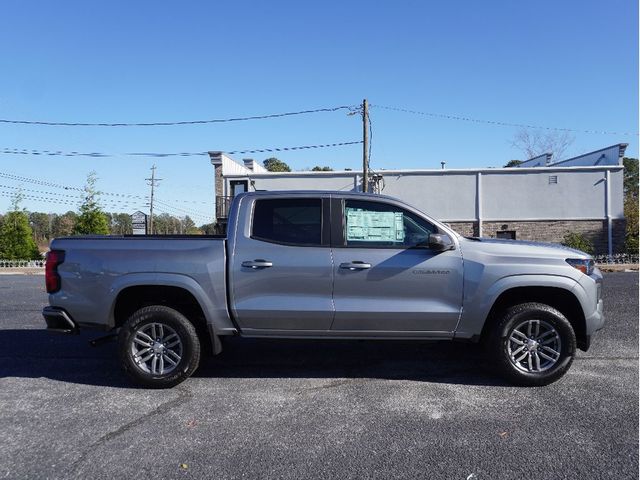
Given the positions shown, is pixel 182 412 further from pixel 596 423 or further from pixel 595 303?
pixel 595 303

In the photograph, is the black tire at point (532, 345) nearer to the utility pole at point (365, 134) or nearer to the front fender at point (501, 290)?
the front fender at point (501, 290)

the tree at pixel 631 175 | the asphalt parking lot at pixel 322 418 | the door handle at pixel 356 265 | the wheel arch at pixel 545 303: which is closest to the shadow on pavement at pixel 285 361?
the asphalt parking lot at pixel 322 418

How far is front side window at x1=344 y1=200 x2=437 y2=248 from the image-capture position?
4938mm

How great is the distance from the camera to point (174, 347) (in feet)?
16.4

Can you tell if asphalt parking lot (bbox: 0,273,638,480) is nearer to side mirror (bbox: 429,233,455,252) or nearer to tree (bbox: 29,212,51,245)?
side mirror (bbox: 429,233,455,252)

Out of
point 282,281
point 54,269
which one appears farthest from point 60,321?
point 282,281

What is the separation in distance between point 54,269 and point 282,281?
2292 mm

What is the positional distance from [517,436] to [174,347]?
3.18m

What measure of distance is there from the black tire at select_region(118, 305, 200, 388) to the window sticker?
6.13 ft

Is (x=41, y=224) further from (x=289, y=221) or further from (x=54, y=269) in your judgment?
(x=289, y=221)

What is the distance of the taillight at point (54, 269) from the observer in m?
5.02

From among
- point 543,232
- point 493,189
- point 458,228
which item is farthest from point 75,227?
point 543,232

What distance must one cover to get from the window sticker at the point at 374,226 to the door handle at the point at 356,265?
0.26 meters

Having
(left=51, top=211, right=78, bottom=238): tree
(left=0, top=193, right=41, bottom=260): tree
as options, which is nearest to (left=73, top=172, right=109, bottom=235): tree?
(left=0, top=193, right=41, bottom=260): tree
